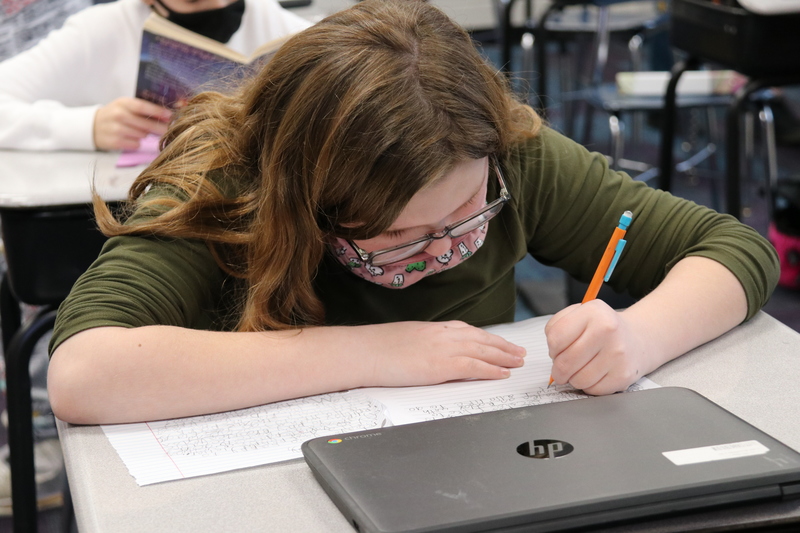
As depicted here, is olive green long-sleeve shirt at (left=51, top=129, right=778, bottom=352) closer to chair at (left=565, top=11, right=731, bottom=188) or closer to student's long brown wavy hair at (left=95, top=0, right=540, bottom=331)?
student's long brown wavy hair at (left=95, top=0, right=540, bottom=331)

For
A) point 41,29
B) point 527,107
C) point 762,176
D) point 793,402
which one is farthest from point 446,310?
point 762,176

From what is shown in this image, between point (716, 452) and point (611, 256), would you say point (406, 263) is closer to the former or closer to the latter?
point (611, 256)

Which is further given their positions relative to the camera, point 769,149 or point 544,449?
point 769,149

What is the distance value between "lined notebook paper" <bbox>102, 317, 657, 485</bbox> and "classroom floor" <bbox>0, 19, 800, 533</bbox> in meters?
0.54

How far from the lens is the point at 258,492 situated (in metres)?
0.67

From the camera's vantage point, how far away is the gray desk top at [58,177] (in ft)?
4.23

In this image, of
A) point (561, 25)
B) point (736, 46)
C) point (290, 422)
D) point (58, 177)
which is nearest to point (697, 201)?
point (561, 25)

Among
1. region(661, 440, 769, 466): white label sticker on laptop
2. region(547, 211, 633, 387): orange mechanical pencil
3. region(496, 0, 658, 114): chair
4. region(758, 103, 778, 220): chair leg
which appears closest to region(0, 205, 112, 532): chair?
region(547, 211, 633, 387): orange mechanical pencil

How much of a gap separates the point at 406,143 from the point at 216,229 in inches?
10.3

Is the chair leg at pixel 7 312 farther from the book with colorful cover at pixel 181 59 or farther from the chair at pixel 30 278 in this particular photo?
the book with colorful cover at pixel 181 59

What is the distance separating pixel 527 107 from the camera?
1.10 m

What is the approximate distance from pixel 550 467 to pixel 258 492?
230 mm

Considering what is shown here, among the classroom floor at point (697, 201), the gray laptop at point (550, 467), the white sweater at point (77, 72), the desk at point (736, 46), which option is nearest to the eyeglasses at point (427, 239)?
the gray laptop at point (550, 467)

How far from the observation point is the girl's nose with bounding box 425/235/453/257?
90 cm
